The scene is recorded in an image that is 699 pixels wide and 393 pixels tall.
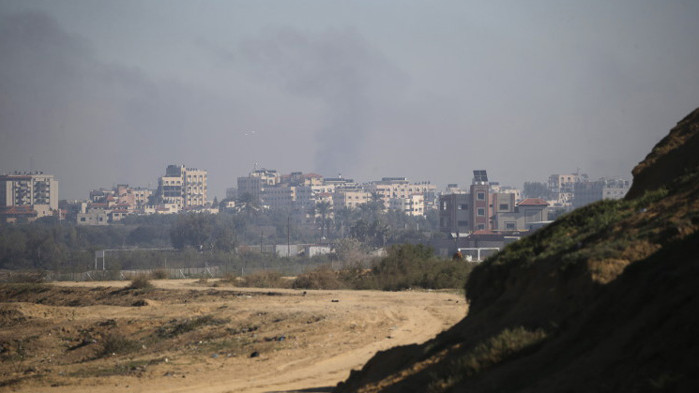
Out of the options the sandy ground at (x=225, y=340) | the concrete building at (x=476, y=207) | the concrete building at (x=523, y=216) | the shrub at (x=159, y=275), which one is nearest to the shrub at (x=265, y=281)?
the shrub at (x=159, y=275)

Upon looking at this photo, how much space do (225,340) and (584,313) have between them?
47.8 feet

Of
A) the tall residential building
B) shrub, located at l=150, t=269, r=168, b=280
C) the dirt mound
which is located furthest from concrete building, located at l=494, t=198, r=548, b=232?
the dirt mound

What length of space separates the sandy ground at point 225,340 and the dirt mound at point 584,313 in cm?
451

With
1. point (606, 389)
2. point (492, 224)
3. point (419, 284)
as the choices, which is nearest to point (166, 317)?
point (419, 284)

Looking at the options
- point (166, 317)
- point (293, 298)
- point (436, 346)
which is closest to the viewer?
point (436, 346)

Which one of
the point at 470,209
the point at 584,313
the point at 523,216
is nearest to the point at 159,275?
the point at 584,313

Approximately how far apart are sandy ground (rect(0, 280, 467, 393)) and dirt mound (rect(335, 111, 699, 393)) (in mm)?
4511

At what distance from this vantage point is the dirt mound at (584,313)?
7129 mm

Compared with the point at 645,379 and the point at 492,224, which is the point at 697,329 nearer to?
the point at 645,379

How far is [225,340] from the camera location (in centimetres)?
2195

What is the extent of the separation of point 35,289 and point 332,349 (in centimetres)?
3044

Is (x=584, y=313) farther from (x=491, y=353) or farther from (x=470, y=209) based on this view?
(x=470, y=209)

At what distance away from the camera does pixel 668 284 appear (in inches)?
311

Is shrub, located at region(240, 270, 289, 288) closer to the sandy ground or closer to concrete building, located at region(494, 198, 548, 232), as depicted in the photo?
the sandy ground
